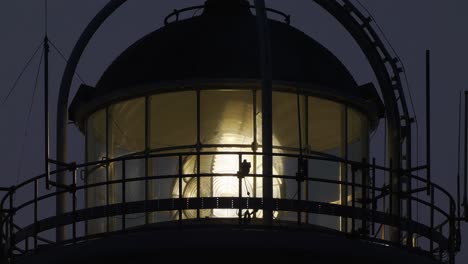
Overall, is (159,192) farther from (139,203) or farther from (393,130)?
(393,130)

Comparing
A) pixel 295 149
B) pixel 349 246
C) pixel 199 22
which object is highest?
pixel 199 22

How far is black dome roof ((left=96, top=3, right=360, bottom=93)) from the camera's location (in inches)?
916

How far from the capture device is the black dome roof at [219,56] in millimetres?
23266

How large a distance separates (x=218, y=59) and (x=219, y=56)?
0.25 feet

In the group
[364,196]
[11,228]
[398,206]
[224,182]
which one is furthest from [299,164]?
[11,228]

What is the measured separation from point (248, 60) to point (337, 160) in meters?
2.22

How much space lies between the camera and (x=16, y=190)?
2277cm

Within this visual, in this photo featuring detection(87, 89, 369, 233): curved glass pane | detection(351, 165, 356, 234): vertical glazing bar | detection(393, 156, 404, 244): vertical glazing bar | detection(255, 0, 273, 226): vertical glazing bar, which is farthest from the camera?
detection(87, 89, 369, 233): curved glass pane

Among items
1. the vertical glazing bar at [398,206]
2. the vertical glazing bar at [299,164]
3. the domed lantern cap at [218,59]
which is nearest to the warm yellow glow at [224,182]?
the vertical glazing bar at [299,164]

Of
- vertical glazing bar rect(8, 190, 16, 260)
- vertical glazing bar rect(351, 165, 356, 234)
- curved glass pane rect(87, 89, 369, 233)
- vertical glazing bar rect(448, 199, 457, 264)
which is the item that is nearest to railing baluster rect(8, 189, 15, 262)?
vertical glazing bar rect(8, 190, 16, 260)

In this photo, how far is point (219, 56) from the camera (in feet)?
77.0

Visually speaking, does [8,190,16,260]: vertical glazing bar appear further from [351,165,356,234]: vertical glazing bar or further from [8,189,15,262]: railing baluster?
[351,165,356,234]: vertical glazing bar

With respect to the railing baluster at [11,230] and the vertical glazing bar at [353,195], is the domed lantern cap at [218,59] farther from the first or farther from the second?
the railing baluster at [11,230]

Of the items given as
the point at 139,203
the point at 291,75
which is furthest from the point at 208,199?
the point at 291,75
